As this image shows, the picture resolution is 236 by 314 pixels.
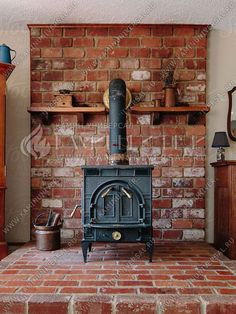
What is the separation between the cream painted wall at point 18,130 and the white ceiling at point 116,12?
183 millimetres

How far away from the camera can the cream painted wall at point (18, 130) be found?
127 inches

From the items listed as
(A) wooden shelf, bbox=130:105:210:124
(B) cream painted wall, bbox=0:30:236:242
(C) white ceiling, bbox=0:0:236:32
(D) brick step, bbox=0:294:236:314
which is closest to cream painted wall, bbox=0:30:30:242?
(B) cream painted wall, bbox=0:30:236:242

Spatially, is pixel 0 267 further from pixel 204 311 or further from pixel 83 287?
pixel 204 311

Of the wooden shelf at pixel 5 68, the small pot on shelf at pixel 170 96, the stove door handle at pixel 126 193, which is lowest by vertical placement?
the stove door handle at pixel 126 193

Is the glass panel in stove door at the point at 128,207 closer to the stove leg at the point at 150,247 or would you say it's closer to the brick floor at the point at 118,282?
the stove leg at the point at 150,247

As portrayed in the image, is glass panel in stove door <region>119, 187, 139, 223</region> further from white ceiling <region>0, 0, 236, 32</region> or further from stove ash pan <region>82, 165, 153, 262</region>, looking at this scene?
white ceiling <region>0, 0, 236, 32</region>

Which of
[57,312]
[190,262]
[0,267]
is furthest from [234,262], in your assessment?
[0,267]

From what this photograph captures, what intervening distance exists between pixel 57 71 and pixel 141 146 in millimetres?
1076

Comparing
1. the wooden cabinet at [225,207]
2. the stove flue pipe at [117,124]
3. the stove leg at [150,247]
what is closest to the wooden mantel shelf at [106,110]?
the stove flue pipe at [117,124]

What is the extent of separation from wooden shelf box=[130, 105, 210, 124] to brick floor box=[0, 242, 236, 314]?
3.90 ft

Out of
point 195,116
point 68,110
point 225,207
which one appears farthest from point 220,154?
point 68,110

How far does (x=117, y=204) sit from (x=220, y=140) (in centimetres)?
114

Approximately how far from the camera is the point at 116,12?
2.97 meters

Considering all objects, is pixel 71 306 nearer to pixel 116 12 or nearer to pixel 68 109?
pixel 68 109
